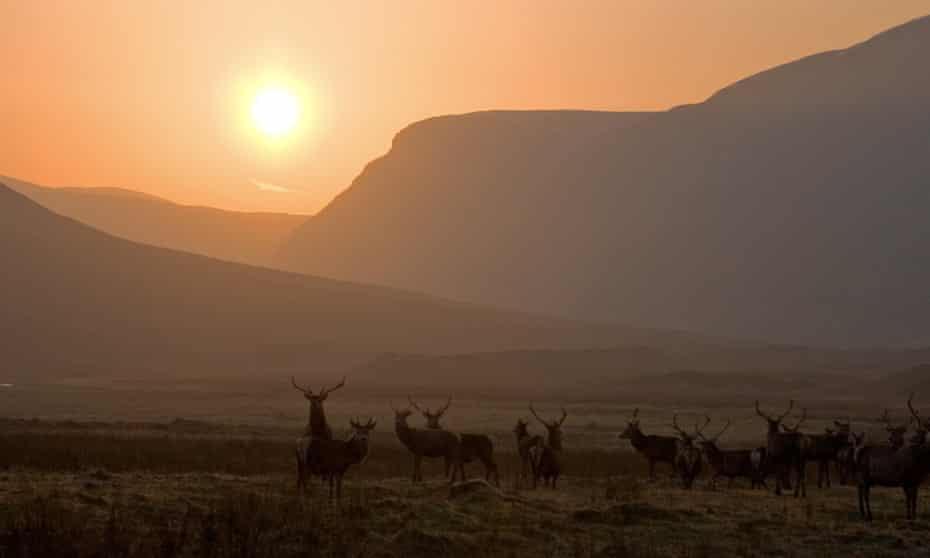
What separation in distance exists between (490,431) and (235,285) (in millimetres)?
136840

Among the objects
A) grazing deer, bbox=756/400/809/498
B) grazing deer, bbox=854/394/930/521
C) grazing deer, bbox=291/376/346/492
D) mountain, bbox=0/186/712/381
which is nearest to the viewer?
grazing deer, bbox=854/394/930/521

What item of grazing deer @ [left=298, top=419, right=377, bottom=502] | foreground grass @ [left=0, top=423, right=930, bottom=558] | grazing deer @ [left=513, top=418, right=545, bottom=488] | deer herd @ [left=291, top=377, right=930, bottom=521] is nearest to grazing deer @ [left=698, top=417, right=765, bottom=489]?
deer herd @ [left=291, top=377, right=930, bottom=521]

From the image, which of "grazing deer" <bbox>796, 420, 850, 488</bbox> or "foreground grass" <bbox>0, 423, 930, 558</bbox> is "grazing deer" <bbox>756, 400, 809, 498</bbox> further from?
"grazing deer" <bbox>796, 420, 850, 488</bbox>

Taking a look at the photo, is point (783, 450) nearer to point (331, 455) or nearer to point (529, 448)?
point (529, 448)

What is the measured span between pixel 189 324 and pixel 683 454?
148 meters

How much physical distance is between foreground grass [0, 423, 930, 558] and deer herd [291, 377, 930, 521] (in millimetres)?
621

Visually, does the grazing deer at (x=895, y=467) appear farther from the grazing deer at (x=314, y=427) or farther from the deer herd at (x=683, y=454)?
the grazing deer at (x=314, y=427)

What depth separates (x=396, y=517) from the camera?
906 inches

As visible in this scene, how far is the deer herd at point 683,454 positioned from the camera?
2498cm

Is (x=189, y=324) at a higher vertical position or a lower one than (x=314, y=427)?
higher

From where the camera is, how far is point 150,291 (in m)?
182

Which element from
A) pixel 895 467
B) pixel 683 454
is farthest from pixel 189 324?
pixel 895 467

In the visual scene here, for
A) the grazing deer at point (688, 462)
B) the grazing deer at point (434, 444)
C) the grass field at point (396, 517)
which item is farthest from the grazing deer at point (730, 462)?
the grazing deer at point (434, 444)

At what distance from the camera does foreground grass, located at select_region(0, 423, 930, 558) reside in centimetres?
1988
